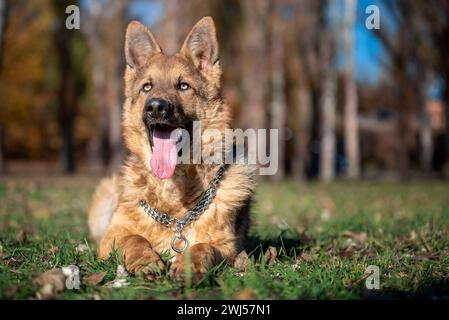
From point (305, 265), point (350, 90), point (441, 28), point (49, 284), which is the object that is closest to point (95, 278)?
point (49, 284)

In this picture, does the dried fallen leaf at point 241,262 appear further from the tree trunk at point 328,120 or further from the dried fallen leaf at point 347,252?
the tree trunk at point 328,120

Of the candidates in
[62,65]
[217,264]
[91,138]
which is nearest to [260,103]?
[62,65]

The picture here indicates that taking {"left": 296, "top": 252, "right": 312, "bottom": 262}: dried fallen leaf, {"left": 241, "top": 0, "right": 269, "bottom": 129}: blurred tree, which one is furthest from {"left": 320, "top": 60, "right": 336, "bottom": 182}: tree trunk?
{"left": 296, "top": 252, "right": 312, "bottom": 262}: dried fallen leaf

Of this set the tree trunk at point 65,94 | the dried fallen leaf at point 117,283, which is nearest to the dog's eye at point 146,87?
the dried fallen leaf at point 117,283

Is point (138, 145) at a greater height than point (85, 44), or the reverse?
point (85, 44)

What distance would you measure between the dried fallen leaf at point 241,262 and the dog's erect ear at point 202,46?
207 cm

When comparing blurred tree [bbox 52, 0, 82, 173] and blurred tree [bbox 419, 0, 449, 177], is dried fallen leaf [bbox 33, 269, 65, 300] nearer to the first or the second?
blurred tree [bbox 419, 0, 449, 177]

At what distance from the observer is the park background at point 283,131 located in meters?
4.09

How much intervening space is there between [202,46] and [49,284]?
293 cm

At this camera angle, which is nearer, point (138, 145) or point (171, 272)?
point (171, 272)

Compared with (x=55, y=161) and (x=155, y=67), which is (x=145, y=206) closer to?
(x=155, y=67)

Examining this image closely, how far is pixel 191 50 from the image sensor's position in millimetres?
5117

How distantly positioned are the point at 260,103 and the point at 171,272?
2137 cm

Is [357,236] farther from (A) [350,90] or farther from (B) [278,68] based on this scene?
(A) [350,90]
